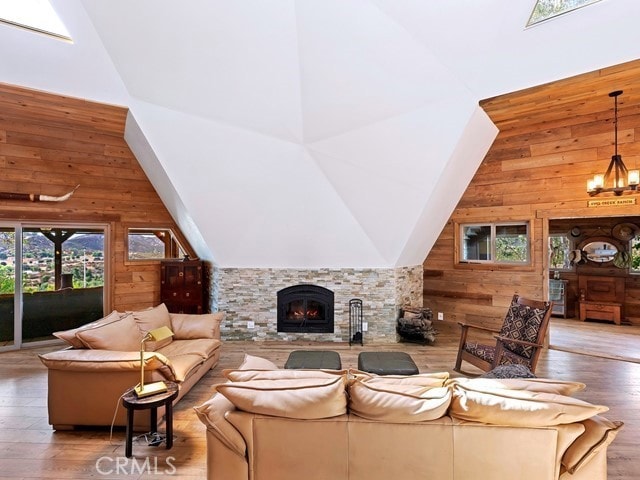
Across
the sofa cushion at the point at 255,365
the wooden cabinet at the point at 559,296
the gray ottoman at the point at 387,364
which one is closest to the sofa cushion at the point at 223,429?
the sofa cushion at the point at 255,365

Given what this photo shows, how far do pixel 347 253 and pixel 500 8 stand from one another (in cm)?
350

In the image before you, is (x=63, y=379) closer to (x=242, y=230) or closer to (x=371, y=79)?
(x=242, y=230)

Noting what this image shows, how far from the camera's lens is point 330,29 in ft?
10.0

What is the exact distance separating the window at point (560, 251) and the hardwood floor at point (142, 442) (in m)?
3.42

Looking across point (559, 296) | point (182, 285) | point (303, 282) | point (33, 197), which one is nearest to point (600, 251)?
point (559, 296)

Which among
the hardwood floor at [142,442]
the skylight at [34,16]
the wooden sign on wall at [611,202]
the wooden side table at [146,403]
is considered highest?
the skylight at [34,16]

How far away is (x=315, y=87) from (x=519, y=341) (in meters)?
3.39

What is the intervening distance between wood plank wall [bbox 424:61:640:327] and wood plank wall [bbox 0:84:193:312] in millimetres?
5156

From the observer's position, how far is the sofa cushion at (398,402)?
5.61 feet

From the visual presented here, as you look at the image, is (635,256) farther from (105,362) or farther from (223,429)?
(105,362)

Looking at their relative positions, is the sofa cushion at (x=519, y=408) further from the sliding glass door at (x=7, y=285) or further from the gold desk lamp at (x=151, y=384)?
the sliding glass door at (x=7, y=285)

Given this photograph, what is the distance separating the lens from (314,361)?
3.27 m

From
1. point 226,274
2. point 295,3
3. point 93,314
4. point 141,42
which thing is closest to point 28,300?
point 93,314

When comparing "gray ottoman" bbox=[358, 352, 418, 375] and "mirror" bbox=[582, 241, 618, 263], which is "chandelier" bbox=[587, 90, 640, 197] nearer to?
"mirror" bbox=[582, 241, 618, 263]
